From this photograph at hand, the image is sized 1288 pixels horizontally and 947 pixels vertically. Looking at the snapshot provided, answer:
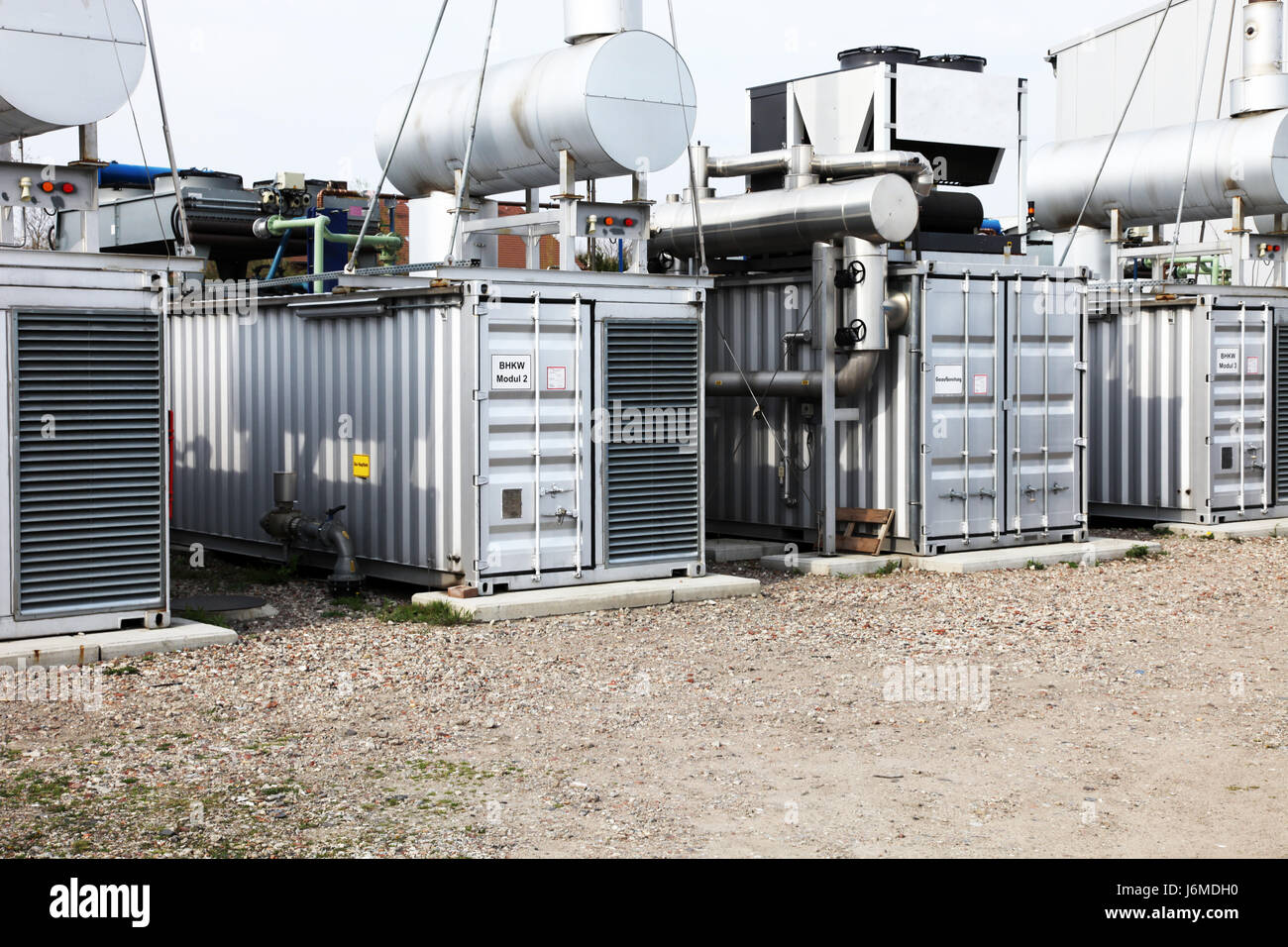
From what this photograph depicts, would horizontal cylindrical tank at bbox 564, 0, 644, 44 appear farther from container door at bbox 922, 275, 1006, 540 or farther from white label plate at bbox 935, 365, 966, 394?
white label plate at bbox 935, 365, 966, 394

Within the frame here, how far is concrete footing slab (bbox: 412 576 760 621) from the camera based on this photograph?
38.1 ft

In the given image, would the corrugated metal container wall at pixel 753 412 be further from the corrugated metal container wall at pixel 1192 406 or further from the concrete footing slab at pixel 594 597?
the corrugated metal container wall at pixel 1192 406

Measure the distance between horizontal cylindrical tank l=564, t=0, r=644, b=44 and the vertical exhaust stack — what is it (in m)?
8.75

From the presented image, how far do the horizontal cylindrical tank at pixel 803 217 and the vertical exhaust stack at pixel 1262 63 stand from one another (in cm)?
569

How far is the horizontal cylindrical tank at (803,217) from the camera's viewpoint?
46.7 feet

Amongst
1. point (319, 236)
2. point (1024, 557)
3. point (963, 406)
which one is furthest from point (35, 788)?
point (1024, 557)

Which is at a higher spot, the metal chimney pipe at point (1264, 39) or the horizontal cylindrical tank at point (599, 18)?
the metal chimney pipe at point (1264, 39)

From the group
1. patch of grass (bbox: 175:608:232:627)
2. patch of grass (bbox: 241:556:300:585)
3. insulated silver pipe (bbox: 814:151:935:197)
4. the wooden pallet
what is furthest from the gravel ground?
insulated silver pipe (bbox: 814:151:935:197)

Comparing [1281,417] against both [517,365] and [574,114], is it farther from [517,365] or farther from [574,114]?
[517,365]

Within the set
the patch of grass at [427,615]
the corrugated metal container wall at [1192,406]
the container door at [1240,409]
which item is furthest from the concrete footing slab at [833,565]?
the container door at [1240,409]

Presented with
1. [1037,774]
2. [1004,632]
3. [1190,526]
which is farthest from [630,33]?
[1190,526]

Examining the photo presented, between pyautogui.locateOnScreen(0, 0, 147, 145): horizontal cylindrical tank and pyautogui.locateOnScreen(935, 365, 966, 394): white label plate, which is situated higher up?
pyautogui.locateOnScreen(0, 0, 147, 145): horizontal cylindrical tank

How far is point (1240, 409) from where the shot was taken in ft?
58.2

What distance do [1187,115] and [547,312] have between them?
71.3 feet
